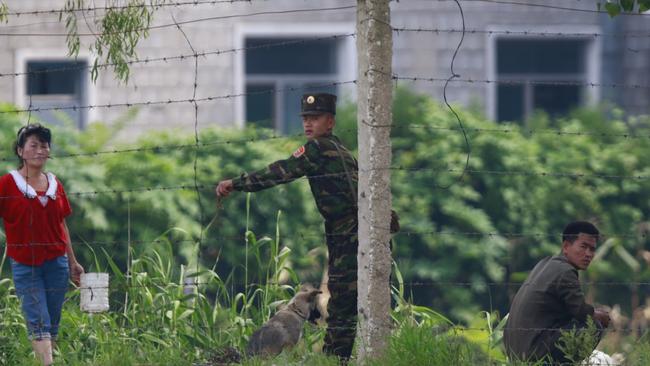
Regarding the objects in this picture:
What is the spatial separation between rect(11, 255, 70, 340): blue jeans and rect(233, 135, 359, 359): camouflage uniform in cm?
139

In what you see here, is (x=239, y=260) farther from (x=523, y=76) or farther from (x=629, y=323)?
(x=523, y=76)

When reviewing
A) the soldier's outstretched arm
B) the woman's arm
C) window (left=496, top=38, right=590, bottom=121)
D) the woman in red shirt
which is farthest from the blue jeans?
window (left=496, top=38, right=590, bottom=121)

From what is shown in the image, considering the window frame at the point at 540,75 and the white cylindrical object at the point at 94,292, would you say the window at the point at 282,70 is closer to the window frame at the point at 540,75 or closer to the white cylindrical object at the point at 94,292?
the window frame at the point at 540,75

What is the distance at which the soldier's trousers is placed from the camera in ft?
27.1

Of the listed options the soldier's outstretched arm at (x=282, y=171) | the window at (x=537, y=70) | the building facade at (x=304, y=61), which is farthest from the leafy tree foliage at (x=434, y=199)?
the soldier's outstretched arm at (x=282, y=171)

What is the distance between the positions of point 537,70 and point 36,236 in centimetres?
1168

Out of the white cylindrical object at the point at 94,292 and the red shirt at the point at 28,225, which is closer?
the red shirt at the point at 28,225

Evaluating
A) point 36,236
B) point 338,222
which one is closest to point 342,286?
point 338,222

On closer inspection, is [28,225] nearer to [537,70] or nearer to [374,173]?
[374,173]

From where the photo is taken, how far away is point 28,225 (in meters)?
8.26

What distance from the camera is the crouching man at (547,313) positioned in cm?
830

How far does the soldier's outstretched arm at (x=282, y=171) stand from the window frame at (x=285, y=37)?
31.9 ft

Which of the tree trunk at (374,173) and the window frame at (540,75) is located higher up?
the window frame at (540,75)

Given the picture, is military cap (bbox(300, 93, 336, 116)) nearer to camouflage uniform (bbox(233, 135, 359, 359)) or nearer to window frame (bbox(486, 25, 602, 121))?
camouflage uniform (bbox(233, 135, 359, 359))
